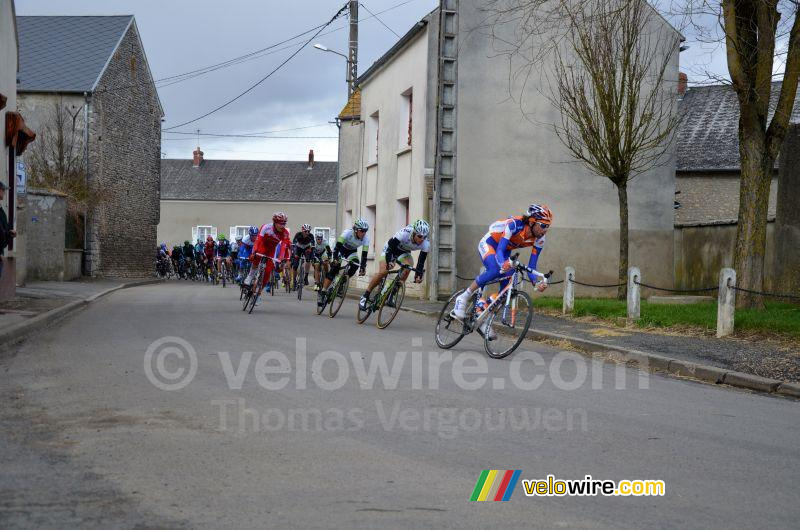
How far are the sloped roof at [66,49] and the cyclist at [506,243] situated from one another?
97.3 feet

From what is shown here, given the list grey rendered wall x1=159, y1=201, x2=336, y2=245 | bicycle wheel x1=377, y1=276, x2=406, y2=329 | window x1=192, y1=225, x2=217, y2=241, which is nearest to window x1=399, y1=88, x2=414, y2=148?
bicycle wheel x1=377, y1=276, x2=406, y2=329

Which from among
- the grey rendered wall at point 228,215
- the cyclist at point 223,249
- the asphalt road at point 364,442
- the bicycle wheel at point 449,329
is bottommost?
the asphalt road at point 364,442

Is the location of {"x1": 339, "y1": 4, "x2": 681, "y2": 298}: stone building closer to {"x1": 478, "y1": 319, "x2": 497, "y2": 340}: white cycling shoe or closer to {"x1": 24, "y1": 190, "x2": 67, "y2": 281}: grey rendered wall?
{"x1": 478, "y1": 319, "x2": 497, "y2": 340}: white cycling shoe

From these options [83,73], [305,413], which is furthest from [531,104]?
[83,73]

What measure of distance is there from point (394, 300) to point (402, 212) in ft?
40.3

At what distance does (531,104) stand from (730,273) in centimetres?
1165

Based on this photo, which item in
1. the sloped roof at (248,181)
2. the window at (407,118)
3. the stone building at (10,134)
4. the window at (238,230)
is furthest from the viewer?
the sloped roof at (248,181)

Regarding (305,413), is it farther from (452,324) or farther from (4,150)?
(4,150)

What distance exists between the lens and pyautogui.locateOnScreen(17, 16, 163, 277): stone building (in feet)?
121

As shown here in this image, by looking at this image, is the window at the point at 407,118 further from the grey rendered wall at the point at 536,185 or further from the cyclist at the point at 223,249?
the cyclist at the point at 223,249

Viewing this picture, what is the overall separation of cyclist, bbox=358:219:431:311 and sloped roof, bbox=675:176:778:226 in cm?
2118

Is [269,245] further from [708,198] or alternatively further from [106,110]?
[106,110]

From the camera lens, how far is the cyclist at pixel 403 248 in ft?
44.7

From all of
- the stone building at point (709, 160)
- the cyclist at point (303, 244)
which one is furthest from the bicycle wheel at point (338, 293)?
the stone building at point (709, 160)
